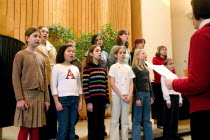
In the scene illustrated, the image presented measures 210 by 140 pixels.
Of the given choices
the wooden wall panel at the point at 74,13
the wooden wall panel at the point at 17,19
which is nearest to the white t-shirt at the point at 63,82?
the wooden wall panel at the point at 74,13

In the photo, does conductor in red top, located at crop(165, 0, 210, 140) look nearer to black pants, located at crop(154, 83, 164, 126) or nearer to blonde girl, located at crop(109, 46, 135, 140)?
blonde girl, located at crop(109, 46, 135, 140)

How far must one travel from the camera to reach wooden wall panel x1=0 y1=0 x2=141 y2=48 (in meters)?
4.69

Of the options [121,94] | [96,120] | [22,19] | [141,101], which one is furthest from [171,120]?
[22,19]

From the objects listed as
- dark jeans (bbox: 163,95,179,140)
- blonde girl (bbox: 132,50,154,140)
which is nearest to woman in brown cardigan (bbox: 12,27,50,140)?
blonde girl (bbox: 132,50,154,140)

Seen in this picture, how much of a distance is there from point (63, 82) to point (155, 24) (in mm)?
5244

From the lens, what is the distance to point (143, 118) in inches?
115

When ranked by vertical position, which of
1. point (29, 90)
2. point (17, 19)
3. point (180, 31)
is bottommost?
point (29, 90)

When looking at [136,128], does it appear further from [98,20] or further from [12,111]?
[98,20]

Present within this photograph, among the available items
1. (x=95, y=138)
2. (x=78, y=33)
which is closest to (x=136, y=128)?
(x=95, y=138)

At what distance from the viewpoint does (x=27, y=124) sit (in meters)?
2.03

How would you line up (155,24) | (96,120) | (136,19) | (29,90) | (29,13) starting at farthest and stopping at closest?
1. (155,24)
2. (136,19)
3. (29,13)
4. (96,120)
5. (29,90)

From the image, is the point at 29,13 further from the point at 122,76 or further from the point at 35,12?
the point at 122,76

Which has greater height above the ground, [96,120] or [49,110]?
[49,110]

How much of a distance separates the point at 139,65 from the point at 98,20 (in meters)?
3.41
